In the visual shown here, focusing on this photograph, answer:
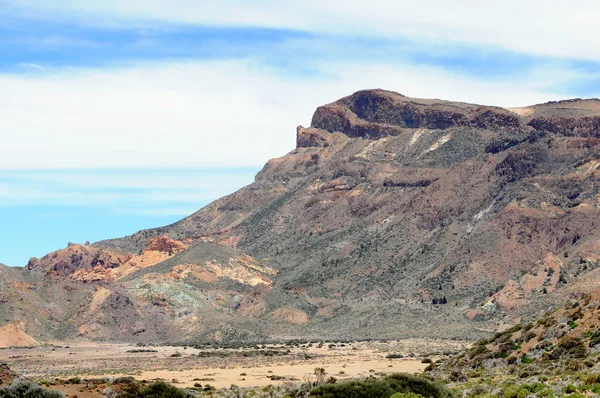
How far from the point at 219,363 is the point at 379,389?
51428 mm

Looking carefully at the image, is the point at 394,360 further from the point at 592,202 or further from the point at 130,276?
the point at 130,276

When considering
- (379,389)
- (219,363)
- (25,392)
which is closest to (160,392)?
(25,392)

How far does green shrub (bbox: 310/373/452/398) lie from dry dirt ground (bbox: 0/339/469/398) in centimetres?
1114

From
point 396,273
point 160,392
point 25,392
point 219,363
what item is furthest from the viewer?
point 396,273

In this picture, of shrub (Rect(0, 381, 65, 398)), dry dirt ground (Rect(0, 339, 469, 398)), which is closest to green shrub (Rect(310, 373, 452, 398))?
shrub (Rect(0, 381, 65, 398))

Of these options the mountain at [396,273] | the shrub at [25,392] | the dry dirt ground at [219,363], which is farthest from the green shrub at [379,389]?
the mountain at [396,273]

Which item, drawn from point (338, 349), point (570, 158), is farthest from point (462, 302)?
point (570, 158)

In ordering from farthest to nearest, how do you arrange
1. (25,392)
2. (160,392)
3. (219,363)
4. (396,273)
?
(396,273), (219,363), (160,392), (25,392)

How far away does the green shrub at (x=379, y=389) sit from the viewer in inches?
1350

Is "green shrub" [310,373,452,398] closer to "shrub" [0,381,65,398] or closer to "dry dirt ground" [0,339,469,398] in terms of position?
"shrub" [0,381,65,398]

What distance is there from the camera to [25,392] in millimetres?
34438

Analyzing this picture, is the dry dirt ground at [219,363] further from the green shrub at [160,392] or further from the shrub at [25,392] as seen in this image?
the shrub at [25,392]

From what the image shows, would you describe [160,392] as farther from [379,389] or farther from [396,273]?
[396,273]

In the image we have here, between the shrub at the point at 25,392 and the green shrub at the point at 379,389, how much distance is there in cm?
998
